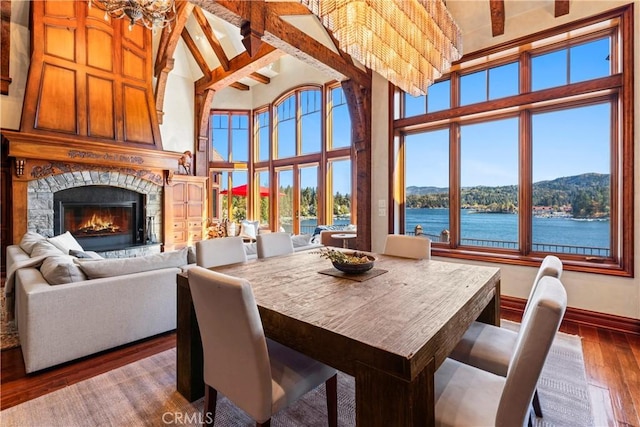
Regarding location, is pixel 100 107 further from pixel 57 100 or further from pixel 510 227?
pixel 510 227

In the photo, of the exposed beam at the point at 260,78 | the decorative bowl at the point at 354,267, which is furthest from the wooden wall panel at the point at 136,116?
the decorative bowl at the point at 354,267

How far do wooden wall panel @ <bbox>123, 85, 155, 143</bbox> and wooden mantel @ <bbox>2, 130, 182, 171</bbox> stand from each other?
1.01ft

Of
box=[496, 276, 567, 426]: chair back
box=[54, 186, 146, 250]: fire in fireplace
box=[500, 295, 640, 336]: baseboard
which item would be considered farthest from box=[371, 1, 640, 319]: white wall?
box=[54, 186, 146, 250]: fire in fireplace

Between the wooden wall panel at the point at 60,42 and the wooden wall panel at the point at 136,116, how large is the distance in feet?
2.89

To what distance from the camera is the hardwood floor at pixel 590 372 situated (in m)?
1.79

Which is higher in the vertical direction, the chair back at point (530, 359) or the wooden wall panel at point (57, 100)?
the wooden wall panel at point (57, 100)

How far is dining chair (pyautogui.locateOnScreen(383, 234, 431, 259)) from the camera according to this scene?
2.60 metres

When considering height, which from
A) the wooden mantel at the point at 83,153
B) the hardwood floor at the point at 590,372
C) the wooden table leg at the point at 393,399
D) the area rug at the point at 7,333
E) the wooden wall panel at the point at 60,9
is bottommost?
the hardwood floor at the point at 590,372

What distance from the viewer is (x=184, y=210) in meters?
6.95

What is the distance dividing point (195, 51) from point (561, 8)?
6672 millimetres

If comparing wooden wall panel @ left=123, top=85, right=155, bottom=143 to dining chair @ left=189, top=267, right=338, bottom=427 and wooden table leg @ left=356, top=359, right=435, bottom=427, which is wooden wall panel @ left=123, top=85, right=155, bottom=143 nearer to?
dining chair @ left=189, top=267, right=338, bottom=427

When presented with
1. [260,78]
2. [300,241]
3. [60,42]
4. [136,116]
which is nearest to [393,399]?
[300,241]

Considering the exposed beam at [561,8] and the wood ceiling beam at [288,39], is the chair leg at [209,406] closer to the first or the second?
the wood ceiling beam at [288,39]

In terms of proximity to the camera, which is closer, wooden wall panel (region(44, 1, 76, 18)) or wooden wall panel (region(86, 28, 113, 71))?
wooden wall panel (region(44, 1, 76, 18))
